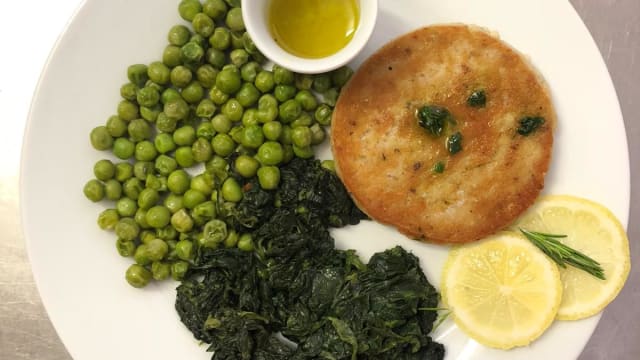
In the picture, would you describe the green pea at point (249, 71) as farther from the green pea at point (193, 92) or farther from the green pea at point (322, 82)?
the green pea at point (322, 82)

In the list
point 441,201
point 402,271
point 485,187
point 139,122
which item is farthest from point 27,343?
point 485,187

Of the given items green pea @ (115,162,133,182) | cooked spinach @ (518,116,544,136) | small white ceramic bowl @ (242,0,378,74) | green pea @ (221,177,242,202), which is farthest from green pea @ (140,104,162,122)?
cooked spinach @ (518,116,544,136)

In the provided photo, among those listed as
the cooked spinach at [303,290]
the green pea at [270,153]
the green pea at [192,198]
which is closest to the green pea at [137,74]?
the green pea at [192,198]

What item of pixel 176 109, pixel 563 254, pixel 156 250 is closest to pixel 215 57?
pixel 176 109

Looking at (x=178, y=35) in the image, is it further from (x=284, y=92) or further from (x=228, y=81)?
(x=284, y=92)

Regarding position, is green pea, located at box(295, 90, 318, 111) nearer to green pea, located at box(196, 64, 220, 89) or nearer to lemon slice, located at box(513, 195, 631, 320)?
green pea, located at box(196, 64, 220, 89)

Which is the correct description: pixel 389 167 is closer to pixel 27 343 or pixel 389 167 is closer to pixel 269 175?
pixel 269 175

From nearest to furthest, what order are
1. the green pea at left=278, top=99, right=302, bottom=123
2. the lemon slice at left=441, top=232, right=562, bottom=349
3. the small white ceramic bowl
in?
1. the small white ceramic bowl
2. the lemon slice at left=441, top=232, right=562, bottom=349
3. the green pea at left=278, top=99, right=302, bottom=123
